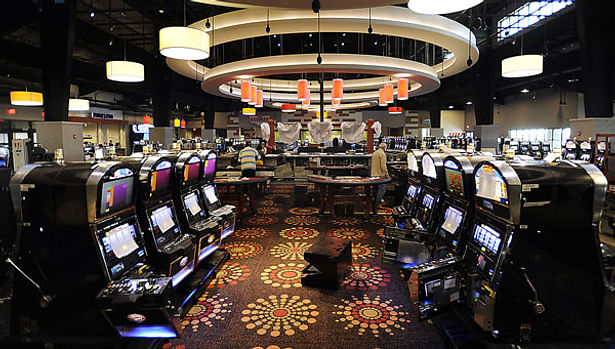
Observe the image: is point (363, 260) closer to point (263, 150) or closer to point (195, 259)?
point (195, 259)

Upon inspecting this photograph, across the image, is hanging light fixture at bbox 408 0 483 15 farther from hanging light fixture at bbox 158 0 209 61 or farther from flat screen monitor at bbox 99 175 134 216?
flat screen monitor at bbox 99 175 134 216

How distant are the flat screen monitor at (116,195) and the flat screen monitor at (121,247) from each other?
14cm

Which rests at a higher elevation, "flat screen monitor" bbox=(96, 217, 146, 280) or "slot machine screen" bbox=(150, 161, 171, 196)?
"slot machine screen" bbox=(150, 161, 171, 196)

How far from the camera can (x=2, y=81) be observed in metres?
14.0

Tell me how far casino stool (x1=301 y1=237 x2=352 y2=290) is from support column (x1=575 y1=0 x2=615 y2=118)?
7715 mm

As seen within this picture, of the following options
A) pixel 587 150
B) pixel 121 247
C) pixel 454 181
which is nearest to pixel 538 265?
pixel 454 181

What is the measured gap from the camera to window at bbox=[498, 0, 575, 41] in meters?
10.1

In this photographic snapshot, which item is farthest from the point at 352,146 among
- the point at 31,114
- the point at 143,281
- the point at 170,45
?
the point at 31,114

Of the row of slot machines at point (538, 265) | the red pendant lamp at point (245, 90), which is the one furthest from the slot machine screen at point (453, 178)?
the red pendant lamp at point (245, 90)

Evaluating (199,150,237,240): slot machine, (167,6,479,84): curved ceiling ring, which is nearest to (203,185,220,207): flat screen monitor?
(199,150,237,240): slot machine

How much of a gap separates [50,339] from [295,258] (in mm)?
3072

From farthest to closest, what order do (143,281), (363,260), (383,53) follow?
1. (383,53)
2. (363,260)
3. (143,281)

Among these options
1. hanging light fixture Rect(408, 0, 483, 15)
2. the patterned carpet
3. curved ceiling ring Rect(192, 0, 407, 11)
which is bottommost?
the patterned carpet

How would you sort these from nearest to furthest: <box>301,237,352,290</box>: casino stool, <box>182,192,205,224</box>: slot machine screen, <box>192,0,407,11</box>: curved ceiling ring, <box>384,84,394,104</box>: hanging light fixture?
Answer: <box>301,237,352,290</box>: casino stool → <box>182,192,205,224</box>: slot machine screen → <box>192,0,407,11</box>: curved ceiling ring → <box>384,84,394,104</box>: hanging light fixture
